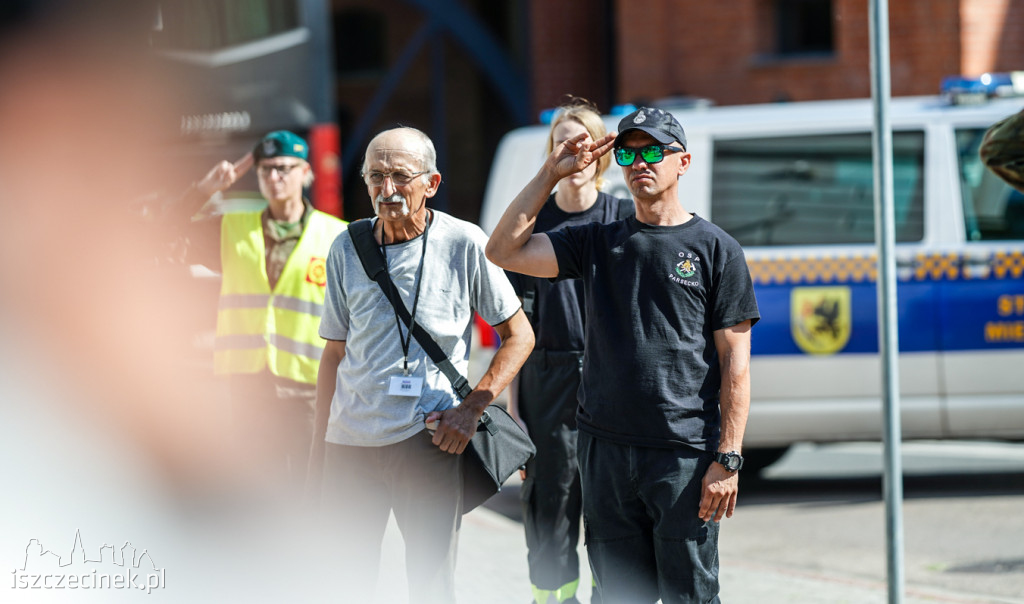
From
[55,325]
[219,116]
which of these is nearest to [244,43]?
[219,116]

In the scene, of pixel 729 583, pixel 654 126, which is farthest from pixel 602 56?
pixel 654 126

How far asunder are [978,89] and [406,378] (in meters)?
5.00

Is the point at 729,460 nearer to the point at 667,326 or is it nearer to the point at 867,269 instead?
the point at 667,326

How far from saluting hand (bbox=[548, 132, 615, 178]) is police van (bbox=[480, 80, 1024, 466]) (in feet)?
12.3

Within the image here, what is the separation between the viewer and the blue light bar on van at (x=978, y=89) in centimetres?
762

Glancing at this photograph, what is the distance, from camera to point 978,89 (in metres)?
7.63

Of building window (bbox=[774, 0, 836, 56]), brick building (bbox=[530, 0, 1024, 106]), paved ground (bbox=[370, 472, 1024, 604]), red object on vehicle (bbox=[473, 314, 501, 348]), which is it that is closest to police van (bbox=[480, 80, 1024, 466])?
red object on vehicle (bbox=[473, 314, 501, 348])

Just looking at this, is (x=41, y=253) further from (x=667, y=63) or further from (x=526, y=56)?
(x=526, y=56)

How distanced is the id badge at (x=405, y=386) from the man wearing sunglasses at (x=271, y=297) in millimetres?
1267

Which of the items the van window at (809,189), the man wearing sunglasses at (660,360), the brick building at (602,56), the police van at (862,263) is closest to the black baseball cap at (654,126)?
A: the man wearing sunglasses at (660,360)

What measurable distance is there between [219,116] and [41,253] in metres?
3.28

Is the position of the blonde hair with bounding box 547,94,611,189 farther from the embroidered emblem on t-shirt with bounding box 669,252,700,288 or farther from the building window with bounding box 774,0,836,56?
the building window with bounding box 774,0,836,56

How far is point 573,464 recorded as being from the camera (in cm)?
495

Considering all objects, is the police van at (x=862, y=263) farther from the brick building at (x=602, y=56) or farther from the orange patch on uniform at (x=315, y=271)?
the brick building at (x=602, y=56)
